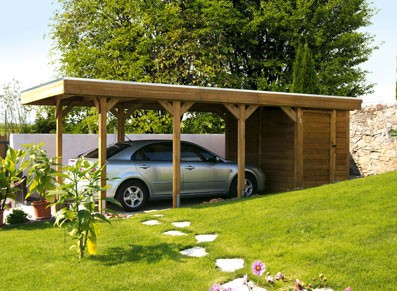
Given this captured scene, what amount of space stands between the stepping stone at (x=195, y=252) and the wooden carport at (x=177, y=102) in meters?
3.20

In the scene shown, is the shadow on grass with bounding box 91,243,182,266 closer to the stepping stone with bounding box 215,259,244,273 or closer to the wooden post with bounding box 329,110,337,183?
the stepping stone with bounding box 215,259,244,273

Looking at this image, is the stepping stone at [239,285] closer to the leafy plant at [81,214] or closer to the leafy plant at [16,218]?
the leafy plant at [81,214]

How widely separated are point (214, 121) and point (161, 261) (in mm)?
19668

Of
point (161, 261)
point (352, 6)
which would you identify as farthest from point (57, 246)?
point (352, 6)

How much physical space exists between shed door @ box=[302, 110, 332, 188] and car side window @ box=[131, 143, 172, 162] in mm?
3717

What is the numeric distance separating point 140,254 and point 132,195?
392 cm

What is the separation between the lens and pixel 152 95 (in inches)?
352

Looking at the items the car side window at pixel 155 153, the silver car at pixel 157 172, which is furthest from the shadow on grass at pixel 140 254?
the car side window at pixel 155 153

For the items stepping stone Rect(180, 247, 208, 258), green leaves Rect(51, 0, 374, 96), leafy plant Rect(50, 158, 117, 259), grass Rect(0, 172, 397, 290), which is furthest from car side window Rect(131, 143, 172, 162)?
green leaves Rect(51, 0, 374, 96)

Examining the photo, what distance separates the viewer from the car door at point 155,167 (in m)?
9.61

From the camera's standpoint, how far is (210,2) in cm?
2392

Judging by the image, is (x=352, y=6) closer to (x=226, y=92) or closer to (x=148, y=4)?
(x=148, y=4)

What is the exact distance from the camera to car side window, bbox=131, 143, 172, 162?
970 centimetres

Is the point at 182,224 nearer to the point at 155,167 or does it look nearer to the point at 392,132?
the point at 155,167
